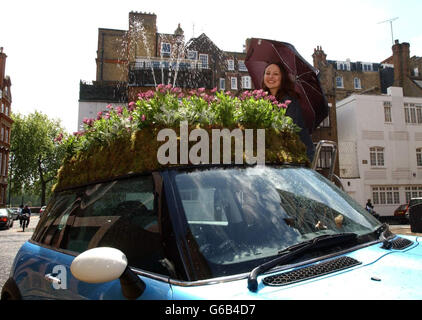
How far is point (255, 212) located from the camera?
2037 millimetres

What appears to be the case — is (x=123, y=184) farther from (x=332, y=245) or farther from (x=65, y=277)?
(x=332, y=245)

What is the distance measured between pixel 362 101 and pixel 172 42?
84.5 feet

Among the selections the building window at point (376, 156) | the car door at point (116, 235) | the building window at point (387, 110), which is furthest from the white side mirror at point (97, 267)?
the building window at point (387, 110)

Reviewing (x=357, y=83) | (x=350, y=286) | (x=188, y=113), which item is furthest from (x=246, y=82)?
(x=350, y=286)

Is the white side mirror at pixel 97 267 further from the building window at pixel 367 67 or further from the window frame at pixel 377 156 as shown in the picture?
the building window at pixel 367 67

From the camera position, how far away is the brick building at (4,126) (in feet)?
162

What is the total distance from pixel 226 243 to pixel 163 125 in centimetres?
106

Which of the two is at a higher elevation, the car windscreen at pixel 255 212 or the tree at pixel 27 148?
the tree at pixel 27 148

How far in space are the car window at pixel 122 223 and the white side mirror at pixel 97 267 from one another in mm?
363

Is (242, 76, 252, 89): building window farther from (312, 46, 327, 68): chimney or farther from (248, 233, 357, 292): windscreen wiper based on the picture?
(248, 233, 357, 292): windscreen wiper

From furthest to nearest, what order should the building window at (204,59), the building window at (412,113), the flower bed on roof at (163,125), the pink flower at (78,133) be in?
the building window at (204,59) < the building window at (412,113) < the pink flower at (78,133) < the flower bed on roof at (163,125)

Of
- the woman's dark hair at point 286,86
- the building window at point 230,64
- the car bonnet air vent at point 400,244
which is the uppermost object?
the building window at point 230,64

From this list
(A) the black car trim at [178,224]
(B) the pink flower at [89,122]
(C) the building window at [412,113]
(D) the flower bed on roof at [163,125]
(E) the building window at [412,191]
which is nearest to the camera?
(A) the black car trim at [178,224]

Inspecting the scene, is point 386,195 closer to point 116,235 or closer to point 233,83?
point 233,83
